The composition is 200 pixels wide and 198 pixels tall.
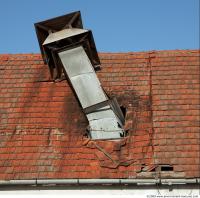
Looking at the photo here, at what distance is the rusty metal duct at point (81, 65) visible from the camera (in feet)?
33.7

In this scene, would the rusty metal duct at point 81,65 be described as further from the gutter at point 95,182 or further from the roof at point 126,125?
the gutter at point 95,182

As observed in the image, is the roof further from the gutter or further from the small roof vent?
the small roof vent

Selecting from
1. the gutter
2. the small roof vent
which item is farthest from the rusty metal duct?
the gutter

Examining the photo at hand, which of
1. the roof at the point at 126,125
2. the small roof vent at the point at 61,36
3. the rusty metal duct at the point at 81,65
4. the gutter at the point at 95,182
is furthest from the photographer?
the small roof vent at the point at 61,36

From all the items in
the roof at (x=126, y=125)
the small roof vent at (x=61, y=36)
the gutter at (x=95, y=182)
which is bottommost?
the gutter at (x=95, y=182)

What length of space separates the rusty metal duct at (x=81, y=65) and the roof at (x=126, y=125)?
292 millimetres

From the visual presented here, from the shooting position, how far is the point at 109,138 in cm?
1015

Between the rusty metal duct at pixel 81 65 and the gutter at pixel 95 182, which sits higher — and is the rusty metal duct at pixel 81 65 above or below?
above

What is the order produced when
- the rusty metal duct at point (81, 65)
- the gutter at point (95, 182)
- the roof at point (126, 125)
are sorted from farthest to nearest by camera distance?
1. the rusty metal duct at point (81, 65)
2. the roof at point (126, 125)
3. the gutter at point (95, 182)

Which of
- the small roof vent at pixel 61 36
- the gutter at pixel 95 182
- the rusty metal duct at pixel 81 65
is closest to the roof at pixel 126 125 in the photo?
the gutter at pixel 95 182

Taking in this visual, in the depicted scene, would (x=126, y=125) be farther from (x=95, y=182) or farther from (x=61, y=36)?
(x=61, y=36)

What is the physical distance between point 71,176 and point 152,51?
4716mm

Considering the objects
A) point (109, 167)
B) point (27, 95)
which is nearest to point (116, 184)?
point (109, 167)

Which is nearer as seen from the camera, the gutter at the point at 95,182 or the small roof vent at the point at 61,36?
the gutter at the point at 95,182
